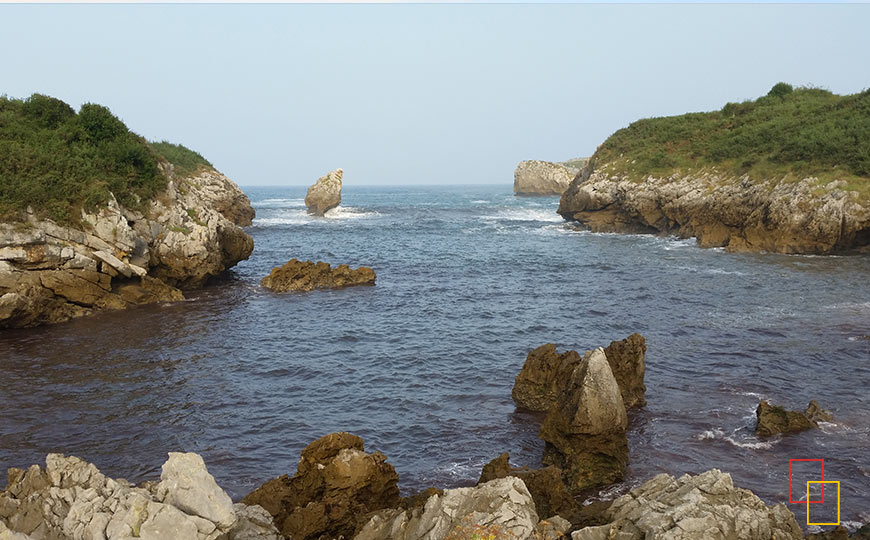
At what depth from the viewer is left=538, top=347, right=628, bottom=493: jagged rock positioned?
16016mm

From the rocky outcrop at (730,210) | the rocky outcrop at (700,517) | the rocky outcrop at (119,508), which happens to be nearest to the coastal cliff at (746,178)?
the rocky outcrop at (730,210)

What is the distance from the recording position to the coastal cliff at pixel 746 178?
4741 centimetres

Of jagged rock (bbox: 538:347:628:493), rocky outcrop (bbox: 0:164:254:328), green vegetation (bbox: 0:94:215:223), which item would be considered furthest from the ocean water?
green vegetation (bbox: 0:94:215:223)

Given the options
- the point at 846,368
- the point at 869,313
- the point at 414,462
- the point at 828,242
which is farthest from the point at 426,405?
the point at 828,242

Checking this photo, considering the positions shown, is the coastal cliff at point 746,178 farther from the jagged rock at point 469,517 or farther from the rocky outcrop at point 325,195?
the jagged rock at point 469,517

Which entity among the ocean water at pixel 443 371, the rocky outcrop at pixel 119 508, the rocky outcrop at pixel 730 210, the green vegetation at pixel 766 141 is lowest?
the ocean water at pixel 443 371

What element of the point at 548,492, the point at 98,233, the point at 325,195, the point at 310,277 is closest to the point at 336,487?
the point at 548,492

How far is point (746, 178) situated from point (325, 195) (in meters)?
62.8

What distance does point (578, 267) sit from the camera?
46.9 meters

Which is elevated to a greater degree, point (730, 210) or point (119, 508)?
point (730, 210)

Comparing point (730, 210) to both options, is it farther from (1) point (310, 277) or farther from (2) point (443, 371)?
(2) point (443, 371)

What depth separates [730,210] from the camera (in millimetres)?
54656

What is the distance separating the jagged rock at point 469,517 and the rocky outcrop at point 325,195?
9135 centimetres

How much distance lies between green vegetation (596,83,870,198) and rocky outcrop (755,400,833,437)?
116 ft
